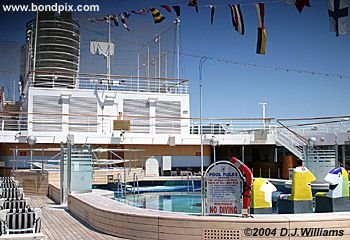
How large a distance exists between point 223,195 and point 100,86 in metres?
15.8

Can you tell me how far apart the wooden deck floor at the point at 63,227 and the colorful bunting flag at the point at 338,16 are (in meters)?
6.25

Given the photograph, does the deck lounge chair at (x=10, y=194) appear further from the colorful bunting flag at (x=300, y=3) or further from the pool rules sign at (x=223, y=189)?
the colorful bunting flag at (x=300, y=3)

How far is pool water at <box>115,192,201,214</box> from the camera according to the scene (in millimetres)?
10924

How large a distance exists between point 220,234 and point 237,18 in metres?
6.96

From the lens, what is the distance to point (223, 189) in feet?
20.5

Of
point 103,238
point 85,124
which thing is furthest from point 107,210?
point 85,124

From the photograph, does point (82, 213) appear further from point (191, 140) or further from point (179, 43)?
point (179, 43)

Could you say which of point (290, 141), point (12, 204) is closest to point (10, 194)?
point (12, 204)

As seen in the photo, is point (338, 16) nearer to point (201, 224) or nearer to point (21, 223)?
point (201, 224)

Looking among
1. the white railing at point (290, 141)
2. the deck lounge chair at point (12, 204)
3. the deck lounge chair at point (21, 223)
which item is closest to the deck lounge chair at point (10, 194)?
the deck lounge chair at point (12, 204)

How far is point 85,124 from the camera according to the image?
20.2 metres

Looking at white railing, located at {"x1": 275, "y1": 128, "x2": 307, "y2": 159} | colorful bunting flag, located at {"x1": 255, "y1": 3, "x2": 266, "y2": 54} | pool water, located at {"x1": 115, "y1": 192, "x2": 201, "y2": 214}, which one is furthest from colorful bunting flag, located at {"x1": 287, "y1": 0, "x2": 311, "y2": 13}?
white railing, located at {"x1": 275, "y1": 128, "x2": 307, "y2": 159}

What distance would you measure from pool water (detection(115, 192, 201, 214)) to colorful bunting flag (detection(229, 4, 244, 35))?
456 centimetres

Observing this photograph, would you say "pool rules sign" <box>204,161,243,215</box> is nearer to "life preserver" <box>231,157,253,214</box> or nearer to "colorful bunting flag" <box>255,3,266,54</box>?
"life preserver" <box>231,157,253,214</box>
